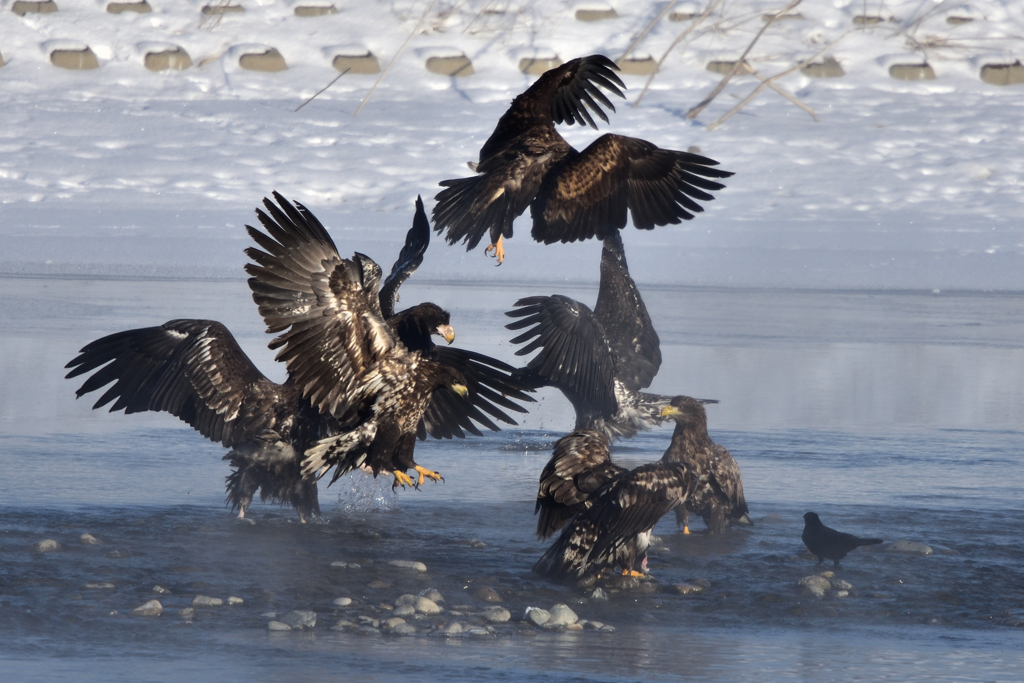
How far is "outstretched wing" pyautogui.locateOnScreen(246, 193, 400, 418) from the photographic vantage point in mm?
3971

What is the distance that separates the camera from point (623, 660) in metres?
3.26

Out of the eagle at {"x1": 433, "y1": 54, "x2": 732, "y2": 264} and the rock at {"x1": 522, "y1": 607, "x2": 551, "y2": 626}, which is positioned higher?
the eagle at {"x1": 433, "y1": 54, "x2": 732, "y2": 264}

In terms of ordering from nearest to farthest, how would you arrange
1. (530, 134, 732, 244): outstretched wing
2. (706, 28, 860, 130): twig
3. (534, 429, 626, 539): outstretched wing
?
(534, 429, 626, 539): outstretched wing
(530, 134, 732, 244): outstretched wing
(706, 28, 860, 130): twig

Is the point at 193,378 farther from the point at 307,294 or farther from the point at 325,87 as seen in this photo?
the point at 325,87

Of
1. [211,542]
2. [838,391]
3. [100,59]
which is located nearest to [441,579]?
[211,542]

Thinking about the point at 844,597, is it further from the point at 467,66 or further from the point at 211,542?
the point at 467,66

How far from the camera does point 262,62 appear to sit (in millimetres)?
18344

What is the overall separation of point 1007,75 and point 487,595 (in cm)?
1683

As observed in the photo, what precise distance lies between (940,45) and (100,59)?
12474mm

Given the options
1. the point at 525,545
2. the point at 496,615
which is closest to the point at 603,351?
the point at 525,545

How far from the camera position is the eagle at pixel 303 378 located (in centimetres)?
400

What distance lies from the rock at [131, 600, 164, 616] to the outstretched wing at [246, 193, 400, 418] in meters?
0.87

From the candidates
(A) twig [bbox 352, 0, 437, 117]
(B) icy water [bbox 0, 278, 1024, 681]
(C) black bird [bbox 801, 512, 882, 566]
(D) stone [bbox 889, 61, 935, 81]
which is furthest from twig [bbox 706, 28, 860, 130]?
(C) black bird [bbox 801, 512, 882, 566]

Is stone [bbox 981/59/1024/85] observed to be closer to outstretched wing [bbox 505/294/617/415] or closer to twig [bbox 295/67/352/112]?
twig [bbox 295/67/352/112]
